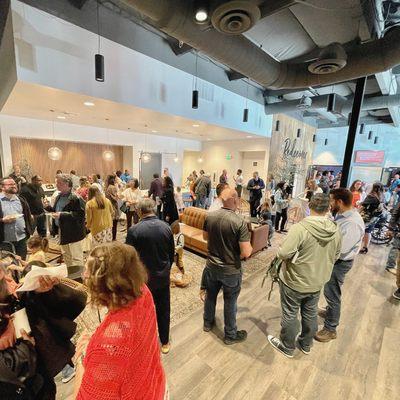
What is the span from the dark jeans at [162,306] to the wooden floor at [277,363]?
30 centimetres

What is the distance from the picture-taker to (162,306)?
2.06 m

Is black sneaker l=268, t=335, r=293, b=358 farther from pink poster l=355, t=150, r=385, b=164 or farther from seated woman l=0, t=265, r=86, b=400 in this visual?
pink poster l=355, t=150, r=385, b=164

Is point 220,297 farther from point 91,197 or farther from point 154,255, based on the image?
point 91,197

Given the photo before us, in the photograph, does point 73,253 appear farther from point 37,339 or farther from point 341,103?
point 341,103

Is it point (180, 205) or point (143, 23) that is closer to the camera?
point (143, 23)

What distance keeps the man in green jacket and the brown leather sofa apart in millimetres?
2246

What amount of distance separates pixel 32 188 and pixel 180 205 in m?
3.27

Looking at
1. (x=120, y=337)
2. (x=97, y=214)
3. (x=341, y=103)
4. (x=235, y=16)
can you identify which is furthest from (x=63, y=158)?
(x=341, y=103)

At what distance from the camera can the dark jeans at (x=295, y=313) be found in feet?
6.77

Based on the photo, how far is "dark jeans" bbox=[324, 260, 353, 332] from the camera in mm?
2287

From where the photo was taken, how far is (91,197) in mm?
3762

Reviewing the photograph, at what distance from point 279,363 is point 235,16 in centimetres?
343

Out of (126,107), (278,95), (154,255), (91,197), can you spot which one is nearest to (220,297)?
(154,255)

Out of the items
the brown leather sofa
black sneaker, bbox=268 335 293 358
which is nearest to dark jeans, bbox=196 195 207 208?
the brown leather sofa
